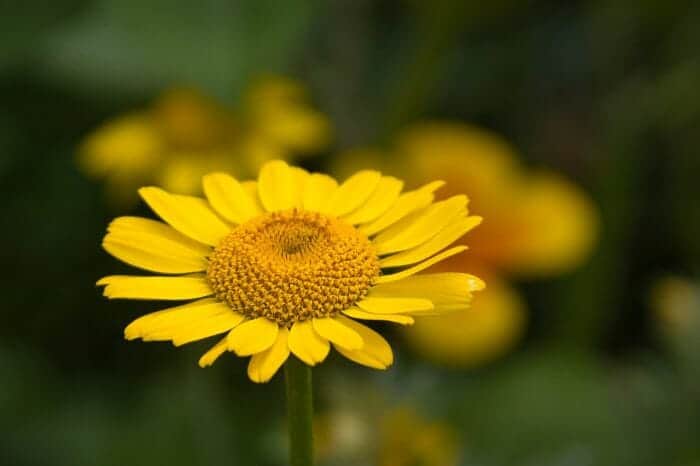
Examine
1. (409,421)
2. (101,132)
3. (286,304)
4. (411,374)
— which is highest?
(101,132)

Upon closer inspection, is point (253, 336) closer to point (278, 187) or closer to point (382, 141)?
point (278, 187)

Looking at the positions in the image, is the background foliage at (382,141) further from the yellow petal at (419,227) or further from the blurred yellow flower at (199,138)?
the yellow petal at (419,227)

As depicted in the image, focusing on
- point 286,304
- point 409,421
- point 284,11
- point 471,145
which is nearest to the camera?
point 286,304

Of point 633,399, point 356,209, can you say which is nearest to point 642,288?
point 633,399

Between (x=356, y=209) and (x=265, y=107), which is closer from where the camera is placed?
(x=356, y=209)

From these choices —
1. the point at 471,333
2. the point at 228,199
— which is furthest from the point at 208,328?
the point at 471,333

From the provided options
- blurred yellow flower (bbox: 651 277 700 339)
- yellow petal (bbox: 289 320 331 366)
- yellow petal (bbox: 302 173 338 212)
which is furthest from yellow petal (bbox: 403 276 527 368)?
yellow petal (bbox: 289 320 331 366)

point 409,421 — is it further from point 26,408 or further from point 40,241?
point 40,241

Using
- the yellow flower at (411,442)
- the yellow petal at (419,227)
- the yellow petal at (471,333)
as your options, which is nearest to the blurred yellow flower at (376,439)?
the yellow flower at (411,442)
